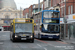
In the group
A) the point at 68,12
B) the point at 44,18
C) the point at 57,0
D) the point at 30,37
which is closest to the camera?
the point at 30,37

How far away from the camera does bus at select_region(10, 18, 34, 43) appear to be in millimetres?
19078

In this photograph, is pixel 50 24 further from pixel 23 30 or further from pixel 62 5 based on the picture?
pixel 62 5

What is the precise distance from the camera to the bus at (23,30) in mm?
19078

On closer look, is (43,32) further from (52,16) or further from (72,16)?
(72,16)

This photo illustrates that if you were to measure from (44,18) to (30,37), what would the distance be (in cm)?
529

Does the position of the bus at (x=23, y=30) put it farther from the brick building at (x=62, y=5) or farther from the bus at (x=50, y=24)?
the brick building at (x=62, y=5)

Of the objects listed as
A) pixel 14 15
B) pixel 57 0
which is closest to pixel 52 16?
pixel 57 0

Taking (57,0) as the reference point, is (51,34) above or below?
below

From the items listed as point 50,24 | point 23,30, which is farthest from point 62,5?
point 23,30

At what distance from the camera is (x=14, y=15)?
504 feet

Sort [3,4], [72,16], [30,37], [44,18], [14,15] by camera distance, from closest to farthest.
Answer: [3,4], [30,37], [44,18], [72,16], [14,15]

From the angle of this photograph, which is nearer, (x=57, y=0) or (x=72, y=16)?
(x=72, y=16)

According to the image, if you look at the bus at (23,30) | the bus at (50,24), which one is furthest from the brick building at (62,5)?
the bus at (23,30)

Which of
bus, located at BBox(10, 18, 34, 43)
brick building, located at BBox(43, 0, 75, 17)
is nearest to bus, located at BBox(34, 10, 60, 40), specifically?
bus, located at BBox(10, 18, 34, 43)
